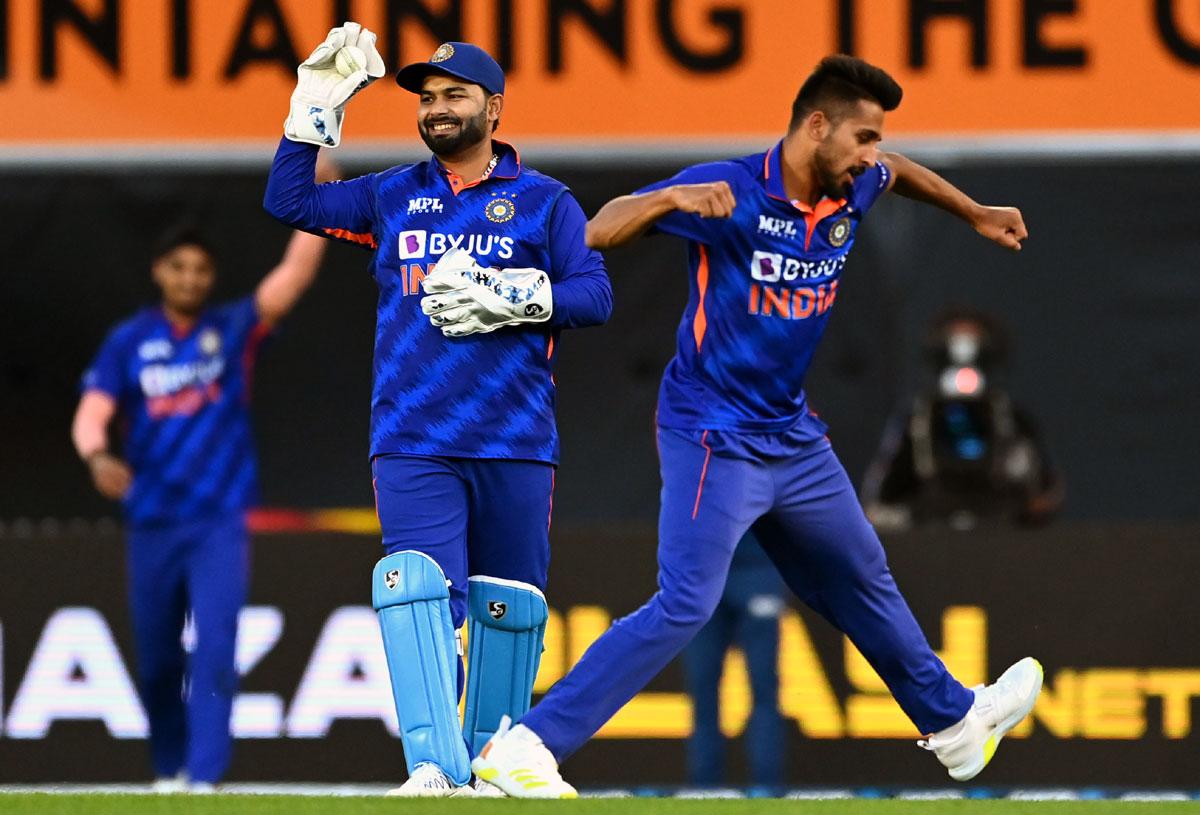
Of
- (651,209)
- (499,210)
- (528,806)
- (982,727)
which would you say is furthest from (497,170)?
(982,727)

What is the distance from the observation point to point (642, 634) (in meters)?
5.62

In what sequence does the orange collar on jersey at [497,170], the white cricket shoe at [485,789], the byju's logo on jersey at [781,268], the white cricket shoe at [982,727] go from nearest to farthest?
the white cricket shoe at [485,789] < the byju's logo on jersey at [781,268] < the orange collar on jersey at [497,170] < the white cricket shoe at [982,727]

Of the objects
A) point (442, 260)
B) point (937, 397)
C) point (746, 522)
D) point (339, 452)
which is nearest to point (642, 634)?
point (746, 522)

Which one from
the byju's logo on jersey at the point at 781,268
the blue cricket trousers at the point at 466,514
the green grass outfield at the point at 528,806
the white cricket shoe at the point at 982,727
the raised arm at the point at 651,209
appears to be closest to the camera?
the green grass outfield at the point at 528,806

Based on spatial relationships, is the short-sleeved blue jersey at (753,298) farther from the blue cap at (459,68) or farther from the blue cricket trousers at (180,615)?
the blue cricket trousers at (180,615)

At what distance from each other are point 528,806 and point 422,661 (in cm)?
61

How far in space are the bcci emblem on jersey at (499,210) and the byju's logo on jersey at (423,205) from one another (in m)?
0.13

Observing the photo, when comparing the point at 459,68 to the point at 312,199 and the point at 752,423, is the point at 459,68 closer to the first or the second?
the point at 312,199

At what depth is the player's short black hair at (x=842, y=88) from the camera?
5.64 metres

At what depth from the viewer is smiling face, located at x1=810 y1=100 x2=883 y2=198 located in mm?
5652

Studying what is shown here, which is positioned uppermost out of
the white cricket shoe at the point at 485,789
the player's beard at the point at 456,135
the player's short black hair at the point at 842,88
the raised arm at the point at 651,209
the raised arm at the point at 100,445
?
the player's short black hair at the point at 842,88

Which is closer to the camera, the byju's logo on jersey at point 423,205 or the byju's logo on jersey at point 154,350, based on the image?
the byju's logo on jersey at point 423,205

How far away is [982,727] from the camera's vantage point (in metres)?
6.02

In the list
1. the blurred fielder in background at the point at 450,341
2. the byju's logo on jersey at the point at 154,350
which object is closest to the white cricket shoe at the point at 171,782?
the byju's logo on jersey at the point at 154,350
